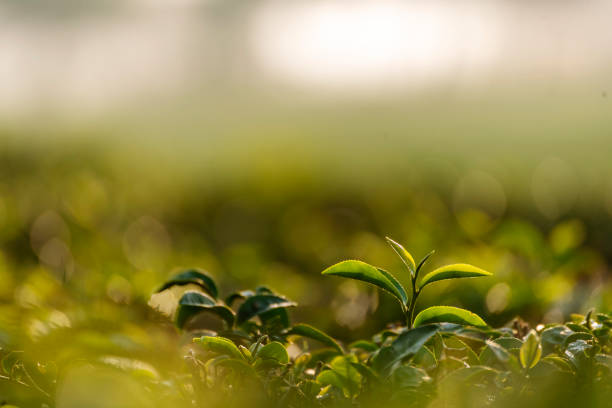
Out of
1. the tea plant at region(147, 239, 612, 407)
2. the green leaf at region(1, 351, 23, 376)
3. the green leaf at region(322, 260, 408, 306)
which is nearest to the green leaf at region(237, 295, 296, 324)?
the tea plant at region(147, 239, 612, 407)

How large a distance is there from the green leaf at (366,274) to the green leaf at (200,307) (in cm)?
14

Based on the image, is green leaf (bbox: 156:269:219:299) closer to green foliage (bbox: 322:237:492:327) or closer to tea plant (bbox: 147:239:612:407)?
tea plant (bbox: 147:239:612:407)

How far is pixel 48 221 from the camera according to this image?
5.76 ft

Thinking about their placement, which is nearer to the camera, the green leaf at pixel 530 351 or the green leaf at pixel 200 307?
the green leaf at pixel 530 351

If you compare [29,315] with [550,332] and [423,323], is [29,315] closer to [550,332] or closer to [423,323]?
[423,323]

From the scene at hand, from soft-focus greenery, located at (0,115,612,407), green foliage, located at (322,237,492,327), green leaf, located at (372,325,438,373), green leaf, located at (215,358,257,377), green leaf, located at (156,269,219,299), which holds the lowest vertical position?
soft-focus greenery, located at (0,115,612,407)

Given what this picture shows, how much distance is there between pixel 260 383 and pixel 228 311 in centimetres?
11

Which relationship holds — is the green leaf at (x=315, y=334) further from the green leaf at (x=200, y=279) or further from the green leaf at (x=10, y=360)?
the green leaf at (x=10, y=360)

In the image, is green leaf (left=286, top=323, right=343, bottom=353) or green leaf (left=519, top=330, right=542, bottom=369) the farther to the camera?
green leaf (left=286, top=323, right=343, bottom=353)

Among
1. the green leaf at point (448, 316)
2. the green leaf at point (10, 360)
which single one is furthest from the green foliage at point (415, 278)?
the green leaf at point (10, 360)

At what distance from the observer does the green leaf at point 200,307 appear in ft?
2.29

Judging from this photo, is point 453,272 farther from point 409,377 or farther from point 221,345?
point 221,345

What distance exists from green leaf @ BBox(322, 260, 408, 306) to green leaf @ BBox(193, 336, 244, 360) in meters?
0.11

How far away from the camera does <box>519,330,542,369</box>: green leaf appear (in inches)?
21.8
